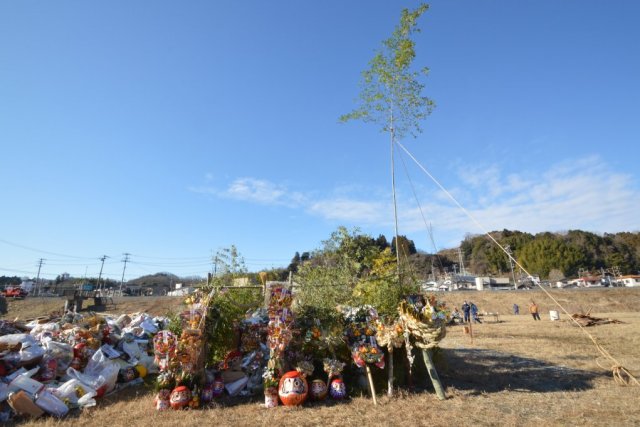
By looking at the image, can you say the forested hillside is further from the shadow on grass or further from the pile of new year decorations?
the pile of new year decorations

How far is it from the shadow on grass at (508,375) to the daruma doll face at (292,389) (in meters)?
2.92

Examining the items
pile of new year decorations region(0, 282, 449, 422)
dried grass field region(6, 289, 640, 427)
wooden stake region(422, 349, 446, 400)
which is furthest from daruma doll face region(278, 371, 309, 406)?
wooden stake region(422, 349, 446, 400)

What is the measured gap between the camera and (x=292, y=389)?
19.3ft

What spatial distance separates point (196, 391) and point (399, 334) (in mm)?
3707

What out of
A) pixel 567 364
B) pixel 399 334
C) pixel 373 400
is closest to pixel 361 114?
pixel 399 334

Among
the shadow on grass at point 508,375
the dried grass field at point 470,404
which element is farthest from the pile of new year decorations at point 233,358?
the shadow on grass at point 508,375

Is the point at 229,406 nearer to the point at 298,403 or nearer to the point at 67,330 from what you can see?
the point at 298,403

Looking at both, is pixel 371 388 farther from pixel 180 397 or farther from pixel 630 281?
pixel 630 281

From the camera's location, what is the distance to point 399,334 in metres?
6.40

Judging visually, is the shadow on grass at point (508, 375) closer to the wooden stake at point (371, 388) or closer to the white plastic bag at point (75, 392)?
the wooden stake at point (371, 388)

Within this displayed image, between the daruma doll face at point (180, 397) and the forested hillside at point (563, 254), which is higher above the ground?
the forested hillside at point (563, 254)

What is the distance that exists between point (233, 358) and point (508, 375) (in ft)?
19.3

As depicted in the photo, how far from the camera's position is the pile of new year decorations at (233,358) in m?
6.11

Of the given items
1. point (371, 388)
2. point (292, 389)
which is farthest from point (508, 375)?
point (292, 389)
